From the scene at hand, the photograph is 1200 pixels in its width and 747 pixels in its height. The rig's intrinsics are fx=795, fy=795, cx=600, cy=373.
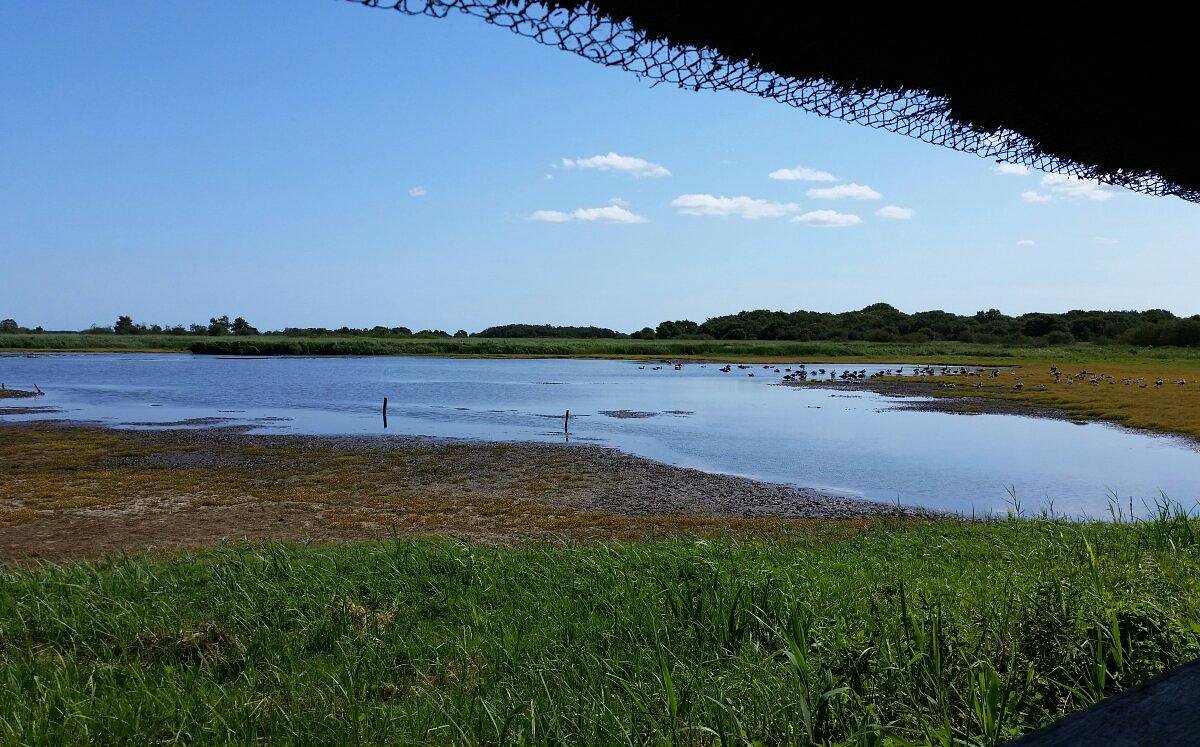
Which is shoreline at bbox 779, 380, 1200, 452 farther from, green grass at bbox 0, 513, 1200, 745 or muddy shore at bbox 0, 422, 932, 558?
green grass at bbox 0, 513, 1200, 745

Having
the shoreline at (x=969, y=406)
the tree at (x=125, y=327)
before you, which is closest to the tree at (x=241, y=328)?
the tree at (x=125, y=327)

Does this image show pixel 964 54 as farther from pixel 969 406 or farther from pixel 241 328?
pixel 241 328

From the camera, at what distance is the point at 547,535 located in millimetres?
12039

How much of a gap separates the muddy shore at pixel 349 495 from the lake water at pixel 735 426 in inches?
93.4

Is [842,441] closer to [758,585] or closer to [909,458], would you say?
[909,458]

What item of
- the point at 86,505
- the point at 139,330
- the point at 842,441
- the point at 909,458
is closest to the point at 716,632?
the point at 86,505

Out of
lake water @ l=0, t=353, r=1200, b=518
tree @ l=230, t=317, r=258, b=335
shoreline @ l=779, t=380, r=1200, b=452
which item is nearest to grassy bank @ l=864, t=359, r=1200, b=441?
shoreline @ l=779, t=380, r=1200, b=452

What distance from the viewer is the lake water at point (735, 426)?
1781 cm

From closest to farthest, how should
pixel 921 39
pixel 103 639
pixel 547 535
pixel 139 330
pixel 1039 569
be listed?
pixel 921 39 → pixel 103 639 → pixel 1039 569 → pixel 547 535 → pixel 139 330

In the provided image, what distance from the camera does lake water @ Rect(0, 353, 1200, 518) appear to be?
17812mm

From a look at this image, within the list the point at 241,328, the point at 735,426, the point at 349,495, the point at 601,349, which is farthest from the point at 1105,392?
the point at 241,328

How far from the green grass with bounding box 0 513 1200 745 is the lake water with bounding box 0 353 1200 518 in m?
10.2

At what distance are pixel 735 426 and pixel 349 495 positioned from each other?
631 inches

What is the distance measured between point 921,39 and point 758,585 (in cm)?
413
